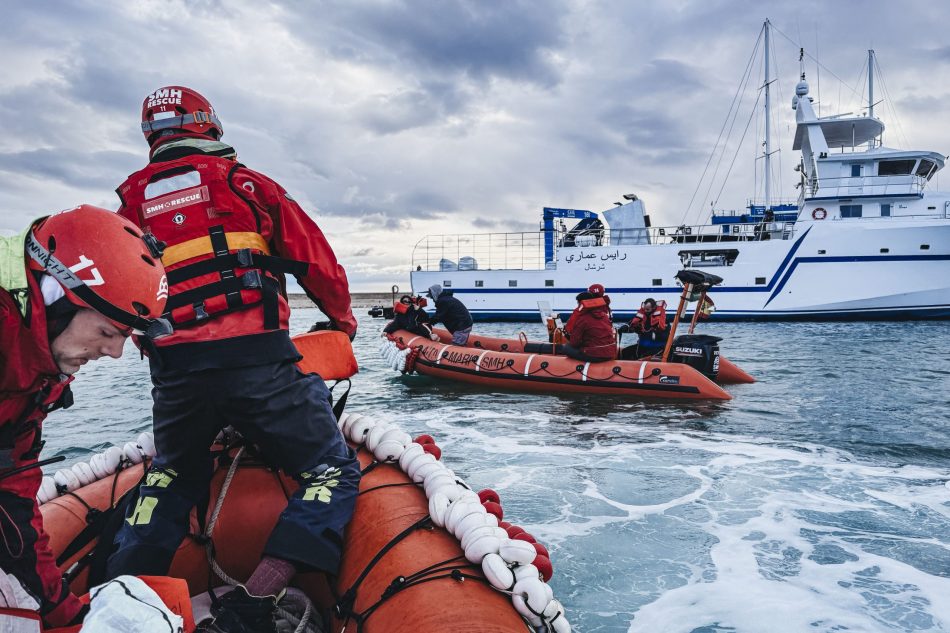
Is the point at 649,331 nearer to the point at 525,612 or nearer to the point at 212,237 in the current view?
the point at 525,612

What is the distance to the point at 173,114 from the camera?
7.27 ft

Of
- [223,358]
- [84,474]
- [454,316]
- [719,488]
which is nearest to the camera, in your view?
[223,358]

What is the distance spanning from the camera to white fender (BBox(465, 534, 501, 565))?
6.13ft

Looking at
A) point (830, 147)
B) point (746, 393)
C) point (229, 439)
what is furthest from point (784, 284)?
point (229, 439)

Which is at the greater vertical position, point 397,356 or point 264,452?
point 264,452

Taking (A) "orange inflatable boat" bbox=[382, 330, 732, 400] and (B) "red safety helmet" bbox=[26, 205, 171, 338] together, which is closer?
(B) "red safety helmet" bbox=[26, 205, 171, 338]

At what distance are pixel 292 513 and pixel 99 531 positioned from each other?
3.16 feet


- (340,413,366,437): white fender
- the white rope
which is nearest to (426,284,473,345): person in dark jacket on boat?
(340,413,366,437): white fender

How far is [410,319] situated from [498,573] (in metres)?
10.5

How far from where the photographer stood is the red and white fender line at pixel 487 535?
1.78 m

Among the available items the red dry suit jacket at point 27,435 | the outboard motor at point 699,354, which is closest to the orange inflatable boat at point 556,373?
the outboard motor at point 699,354

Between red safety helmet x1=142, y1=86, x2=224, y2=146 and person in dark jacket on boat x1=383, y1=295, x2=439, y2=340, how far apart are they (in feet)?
31.9

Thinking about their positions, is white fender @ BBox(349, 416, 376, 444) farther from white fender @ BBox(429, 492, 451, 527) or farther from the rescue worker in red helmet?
white fender @ BBox(429, 492, 451, 527)

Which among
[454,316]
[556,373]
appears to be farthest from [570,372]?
[454,316]
